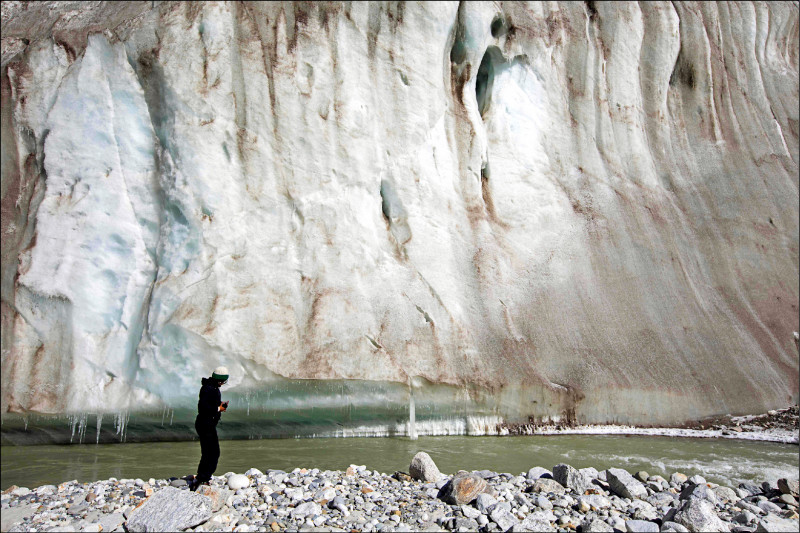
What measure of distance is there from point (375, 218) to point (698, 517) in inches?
235

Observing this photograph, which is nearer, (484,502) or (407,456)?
(484,502)

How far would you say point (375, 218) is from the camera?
9.12 meters

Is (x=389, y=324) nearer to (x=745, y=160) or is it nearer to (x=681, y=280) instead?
(x=681, y=280)

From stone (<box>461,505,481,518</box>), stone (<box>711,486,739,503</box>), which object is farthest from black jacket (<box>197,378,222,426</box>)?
stone (<box>711,486,739,503</box>)

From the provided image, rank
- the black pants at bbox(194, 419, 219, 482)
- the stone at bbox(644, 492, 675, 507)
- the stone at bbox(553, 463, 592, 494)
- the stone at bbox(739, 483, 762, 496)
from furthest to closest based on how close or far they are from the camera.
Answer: the stone at bbox(739, 483, 762, 496) < the stone at bbox(553, 463, 592, 494) < the stone at bbox(644, 492, 675, 507) < the black pants at bbox(194, 419, 219, 482)

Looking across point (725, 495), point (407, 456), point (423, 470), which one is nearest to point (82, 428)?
point (407, 456)

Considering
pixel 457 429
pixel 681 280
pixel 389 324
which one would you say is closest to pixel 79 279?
pixel 389 324

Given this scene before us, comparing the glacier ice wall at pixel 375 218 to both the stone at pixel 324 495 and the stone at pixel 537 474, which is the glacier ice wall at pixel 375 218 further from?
the stone at pixel 324 495

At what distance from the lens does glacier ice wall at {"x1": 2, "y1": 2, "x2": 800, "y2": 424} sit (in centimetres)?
767

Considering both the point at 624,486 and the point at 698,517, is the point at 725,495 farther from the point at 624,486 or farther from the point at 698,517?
the point at 698,517

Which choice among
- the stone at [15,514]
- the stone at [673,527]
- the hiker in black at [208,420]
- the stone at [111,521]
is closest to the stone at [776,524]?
the stone at [673,527]

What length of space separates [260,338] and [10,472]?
2.95m

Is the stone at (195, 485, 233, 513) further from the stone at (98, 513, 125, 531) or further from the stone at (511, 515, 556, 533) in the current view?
the stone at (511, 515, 556, 533)

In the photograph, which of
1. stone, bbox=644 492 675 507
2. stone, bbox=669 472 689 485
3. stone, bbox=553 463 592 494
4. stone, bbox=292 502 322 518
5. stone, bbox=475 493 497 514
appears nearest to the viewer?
stone, bbox=292 502 322 518
